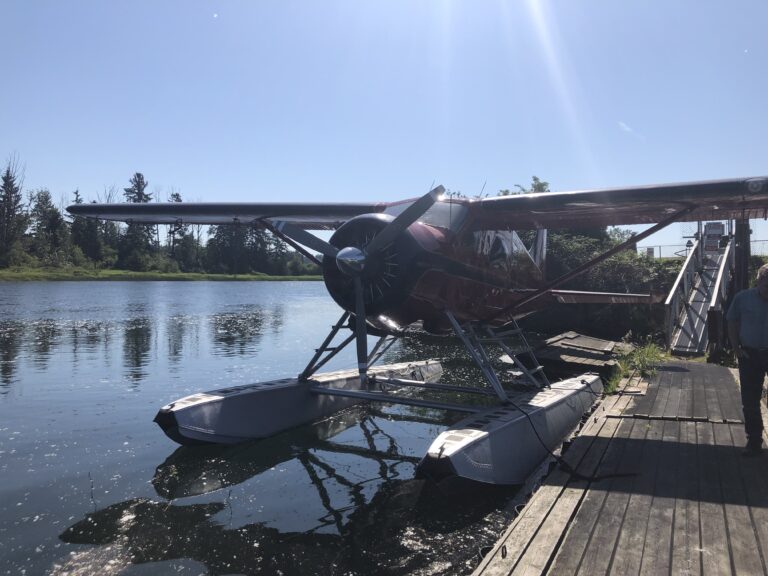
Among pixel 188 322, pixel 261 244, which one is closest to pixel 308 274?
pixel 261 244

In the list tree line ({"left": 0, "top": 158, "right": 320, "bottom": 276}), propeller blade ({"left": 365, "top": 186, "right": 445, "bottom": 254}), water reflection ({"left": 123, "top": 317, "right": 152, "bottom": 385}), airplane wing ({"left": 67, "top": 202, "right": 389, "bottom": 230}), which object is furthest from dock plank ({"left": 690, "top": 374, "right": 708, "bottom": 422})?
tree line ({"left": 0, "top": 158, "right": 320, "bottom": 276})

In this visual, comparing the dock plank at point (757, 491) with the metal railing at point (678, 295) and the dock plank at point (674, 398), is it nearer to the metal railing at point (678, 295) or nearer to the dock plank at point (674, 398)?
the dock plank at point (674, 398)

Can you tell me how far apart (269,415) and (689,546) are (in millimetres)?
Answer: 5466

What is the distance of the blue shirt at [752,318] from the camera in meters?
4.31

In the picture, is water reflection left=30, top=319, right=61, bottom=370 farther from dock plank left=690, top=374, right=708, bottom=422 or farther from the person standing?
the person standing

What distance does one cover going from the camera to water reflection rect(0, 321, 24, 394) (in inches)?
438

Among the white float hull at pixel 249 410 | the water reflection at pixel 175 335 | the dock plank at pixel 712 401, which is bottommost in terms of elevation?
the water reflection at pixel 175 335

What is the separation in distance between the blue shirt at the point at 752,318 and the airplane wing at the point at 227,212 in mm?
4415

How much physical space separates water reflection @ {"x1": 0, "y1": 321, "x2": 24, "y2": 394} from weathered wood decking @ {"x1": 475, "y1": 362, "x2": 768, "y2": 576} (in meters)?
10.2

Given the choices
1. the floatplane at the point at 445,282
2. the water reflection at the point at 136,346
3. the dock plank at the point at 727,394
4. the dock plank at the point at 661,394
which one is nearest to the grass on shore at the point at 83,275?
the water reflection at the point at 136,346

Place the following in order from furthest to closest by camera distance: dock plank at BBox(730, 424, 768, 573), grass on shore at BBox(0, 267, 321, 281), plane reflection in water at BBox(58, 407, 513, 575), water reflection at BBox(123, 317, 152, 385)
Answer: grass on shore at BBox(0, 267, 321, 281) < water reflection at BBox(123, 317, 152, 385) < plane reflection in water at BBox(58, 407, 513, 575) < dock plank at BBox(730, 424, 768, 573)

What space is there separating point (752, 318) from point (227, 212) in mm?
6699

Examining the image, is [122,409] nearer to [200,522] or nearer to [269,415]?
[269,415]

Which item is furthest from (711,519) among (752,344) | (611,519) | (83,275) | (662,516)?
(83,275)
